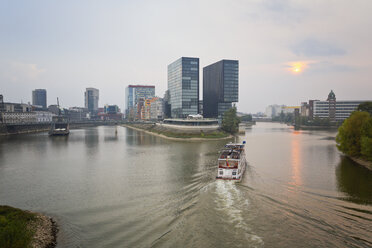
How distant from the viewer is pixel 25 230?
21.7 metres

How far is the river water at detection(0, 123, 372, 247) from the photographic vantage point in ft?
75.5

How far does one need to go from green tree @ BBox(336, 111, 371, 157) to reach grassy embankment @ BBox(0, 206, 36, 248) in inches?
2808

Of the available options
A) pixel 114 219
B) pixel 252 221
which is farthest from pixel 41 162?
pixel 252 221

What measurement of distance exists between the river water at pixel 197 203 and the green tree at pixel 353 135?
30.4ft

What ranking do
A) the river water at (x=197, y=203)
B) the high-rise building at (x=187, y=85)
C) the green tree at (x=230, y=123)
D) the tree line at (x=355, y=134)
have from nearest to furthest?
the river water at (x=197, y=203) → the tree line at (x=355, y=134) → the green tree at (x=230, y=123) → the high-rise building at (x=187, y=85)

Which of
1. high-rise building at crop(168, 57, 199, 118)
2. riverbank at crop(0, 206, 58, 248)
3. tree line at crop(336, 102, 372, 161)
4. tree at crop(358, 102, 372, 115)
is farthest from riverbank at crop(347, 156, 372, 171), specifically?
high-rise building at crop(168, 57, 199, 118)

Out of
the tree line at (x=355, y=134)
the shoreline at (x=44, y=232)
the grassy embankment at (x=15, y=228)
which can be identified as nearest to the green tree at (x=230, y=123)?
the tree line at (x=355, y=134)

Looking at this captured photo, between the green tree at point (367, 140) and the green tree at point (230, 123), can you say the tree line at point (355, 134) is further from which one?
the green tree at point (230, 123)

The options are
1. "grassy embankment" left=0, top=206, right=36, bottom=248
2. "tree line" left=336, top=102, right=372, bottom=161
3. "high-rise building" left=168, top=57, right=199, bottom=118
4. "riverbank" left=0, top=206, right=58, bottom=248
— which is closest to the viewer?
"grassy embankment" left=0, top=206, right=36, bottom=248

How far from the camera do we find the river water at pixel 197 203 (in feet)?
A: 75.5

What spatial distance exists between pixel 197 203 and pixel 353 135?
55693mm

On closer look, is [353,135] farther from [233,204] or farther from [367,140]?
[233,204]

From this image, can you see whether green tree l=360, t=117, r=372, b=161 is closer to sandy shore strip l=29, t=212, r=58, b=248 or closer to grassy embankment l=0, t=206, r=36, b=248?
sandy shore strip l=29, t=212, r=58, b=248

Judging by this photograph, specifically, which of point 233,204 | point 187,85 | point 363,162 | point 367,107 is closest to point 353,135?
point 363,162
